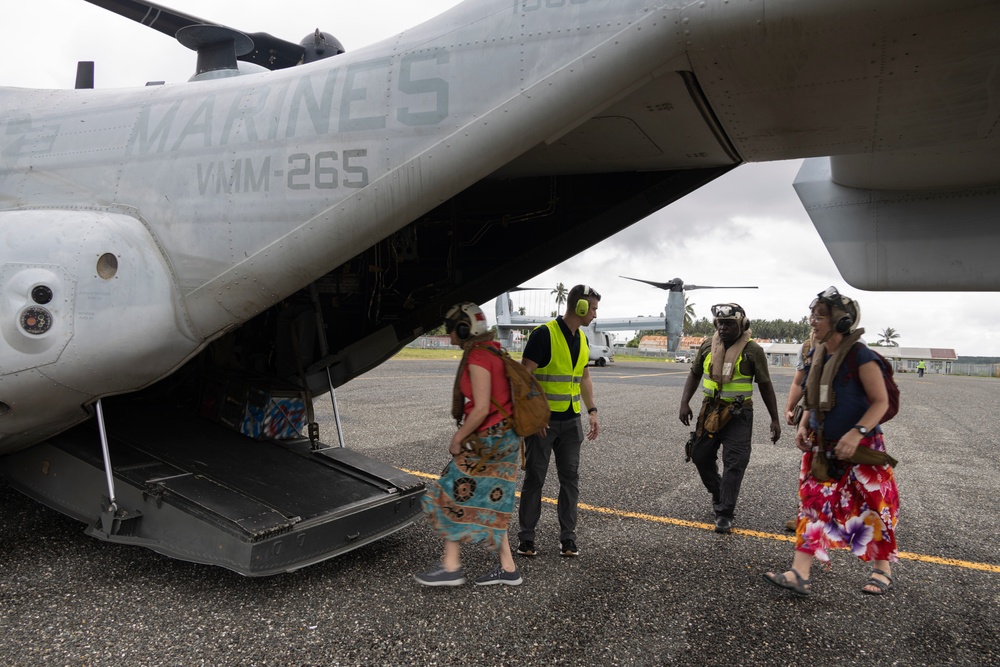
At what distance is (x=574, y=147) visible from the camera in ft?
13.4

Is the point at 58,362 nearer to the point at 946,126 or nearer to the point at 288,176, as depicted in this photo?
the point at 288,176

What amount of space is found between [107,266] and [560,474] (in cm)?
293

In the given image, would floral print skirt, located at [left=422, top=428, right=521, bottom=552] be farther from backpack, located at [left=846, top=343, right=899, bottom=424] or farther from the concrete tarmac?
backpack, located at [left=846, top=343, right=899, bottom=424]

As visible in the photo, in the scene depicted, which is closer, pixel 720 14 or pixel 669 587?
pixel 720 14

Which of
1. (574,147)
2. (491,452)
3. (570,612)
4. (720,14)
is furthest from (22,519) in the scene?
(720,14)

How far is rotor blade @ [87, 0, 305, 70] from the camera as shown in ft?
17.9

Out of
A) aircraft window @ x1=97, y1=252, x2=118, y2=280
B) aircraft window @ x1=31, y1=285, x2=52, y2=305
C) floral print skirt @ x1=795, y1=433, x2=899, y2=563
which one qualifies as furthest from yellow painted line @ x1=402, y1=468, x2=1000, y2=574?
aircraft window @ x1=31, y1=285, x2=52, y2=305

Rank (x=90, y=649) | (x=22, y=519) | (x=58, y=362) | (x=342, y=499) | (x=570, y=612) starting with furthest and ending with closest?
(x=22, y=519) → (x=342, y=499) → (x=58, y=362) → (x=570, y=612) → (x=90, y=649)

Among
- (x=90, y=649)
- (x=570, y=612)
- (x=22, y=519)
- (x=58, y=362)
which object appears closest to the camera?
(x=90, y=649)

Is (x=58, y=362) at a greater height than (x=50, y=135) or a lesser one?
lesser

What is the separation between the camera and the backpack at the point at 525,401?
3.36 m

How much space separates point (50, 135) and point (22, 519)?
2.67m

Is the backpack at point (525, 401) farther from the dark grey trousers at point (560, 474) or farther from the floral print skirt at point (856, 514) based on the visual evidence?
the floral print skirt at point (856, 514)

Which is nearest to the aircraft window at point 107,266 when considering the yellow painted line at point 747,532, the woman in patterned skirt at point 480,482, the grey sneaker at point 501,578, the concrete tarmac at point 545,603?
the concrete tarmac at point 545,603
